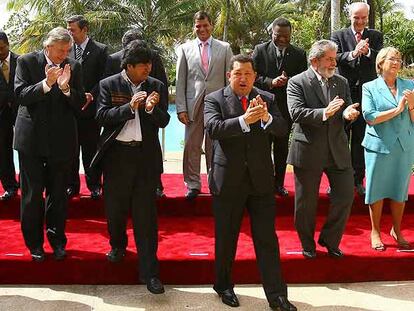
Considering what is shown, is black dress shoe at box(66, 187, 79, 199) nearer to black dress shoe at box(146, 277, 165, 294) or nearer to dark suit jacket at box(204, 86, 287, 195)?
black dress shoe at box(146, 277, 165, 294)

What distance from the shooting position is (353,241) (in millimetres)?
4785

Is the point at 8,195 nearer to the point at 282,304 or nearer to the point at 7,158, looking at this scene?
the point at 7,158

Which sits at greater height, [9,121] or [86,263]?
[9,121]

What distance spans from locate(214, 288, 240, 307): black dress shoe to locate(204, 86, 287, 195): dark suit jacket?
2.32ft

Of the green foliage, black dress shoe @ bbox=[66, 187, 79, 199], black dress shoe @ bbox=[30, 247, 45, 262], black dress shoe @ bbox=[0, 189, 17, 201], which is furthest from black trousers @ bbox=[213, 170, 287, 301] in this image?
the green foliage

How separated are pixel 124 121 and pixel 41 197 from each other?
0.90 metres

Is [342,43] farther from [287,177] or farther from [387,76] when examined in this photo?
[287,177]

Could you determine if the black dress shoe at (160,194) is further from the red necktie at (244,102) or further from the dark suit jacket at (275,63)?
the red necktie at (244,102)

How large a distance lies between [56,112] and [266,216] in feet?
5.55

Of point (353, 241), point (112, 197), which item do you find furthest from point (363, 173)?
point (112, 197)

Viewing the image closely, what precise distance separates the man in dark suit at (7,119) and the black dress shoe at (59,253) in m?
1.35

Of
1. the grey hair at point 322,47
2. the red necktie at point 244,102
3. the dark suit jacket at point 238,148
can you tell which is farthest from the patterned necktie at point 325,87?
the red necktie at point 244,102

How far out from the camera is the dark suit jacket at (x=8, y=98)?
495 cm

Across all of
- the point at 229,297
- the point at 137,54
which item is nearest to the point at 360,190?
the point at 229,297
